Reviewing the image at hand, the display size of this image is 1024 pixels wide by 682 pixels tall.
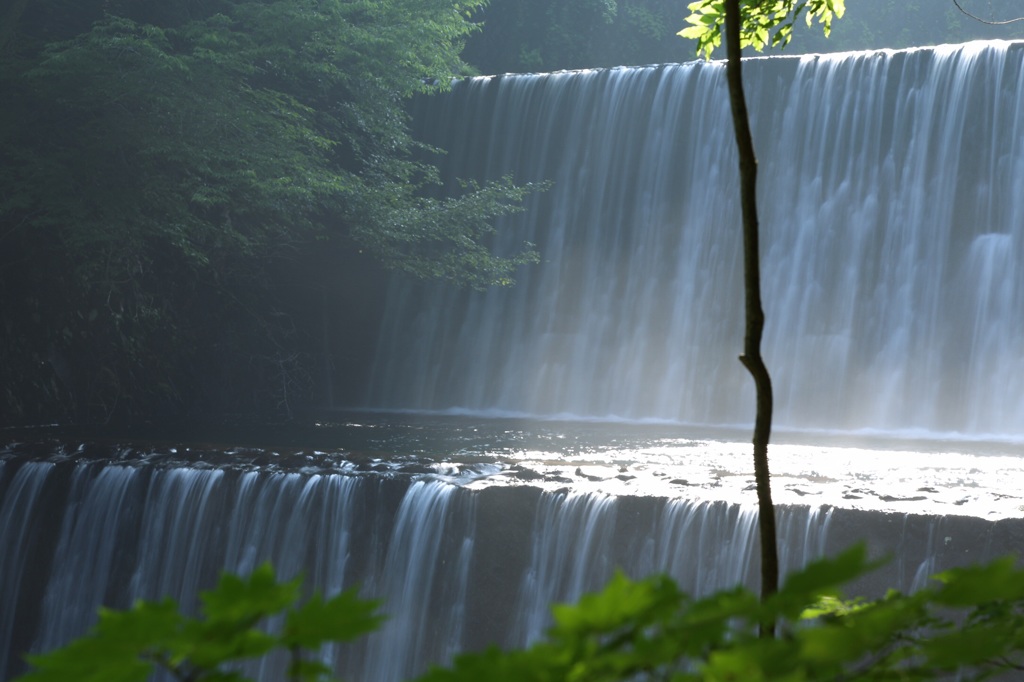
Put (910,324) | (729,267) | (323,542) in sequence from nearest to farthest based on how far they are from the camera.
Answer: (323,542), (910,324), (729,267)

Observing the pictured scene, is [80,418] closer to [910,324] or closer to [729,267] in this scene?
[729,267]

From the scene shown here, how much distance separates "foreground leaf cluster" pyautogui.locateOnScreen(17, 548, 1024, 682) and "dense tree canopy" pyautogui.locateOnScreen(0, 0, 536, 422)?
506 inches

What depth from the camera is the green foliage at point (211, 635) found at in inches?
29.2

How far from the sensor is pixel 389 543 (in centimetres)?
856

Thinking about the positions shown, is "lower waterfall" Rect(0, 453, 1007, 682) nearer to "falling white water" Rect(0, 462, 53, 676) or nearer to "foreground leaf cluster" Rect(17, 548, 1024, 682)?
"falling white water" Rect(0, 462, 53, 676)

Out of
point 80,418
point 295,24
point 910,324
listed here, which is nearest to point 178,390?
point 80,418

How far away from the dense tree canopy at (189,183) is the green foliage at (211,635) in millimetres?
12857

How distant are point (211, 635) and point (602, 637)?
9.6 inches

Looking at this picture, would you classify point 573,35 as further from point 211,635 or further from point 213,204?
point 211,635

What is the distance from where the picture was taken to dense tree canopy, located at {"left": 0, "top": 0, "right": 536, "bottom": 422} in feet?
43.5

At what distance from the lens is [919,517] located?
6.96m

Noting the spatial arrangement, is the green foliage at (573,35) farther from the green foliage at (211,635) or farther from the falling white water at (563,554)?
the green foliage at (211,635)

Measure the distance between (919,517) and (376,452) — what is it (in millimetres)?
4909

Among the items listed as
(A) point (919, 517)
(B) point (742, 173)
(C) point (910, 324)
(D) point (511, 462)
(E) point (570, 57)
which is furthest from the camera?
(E) point (570, 57)
